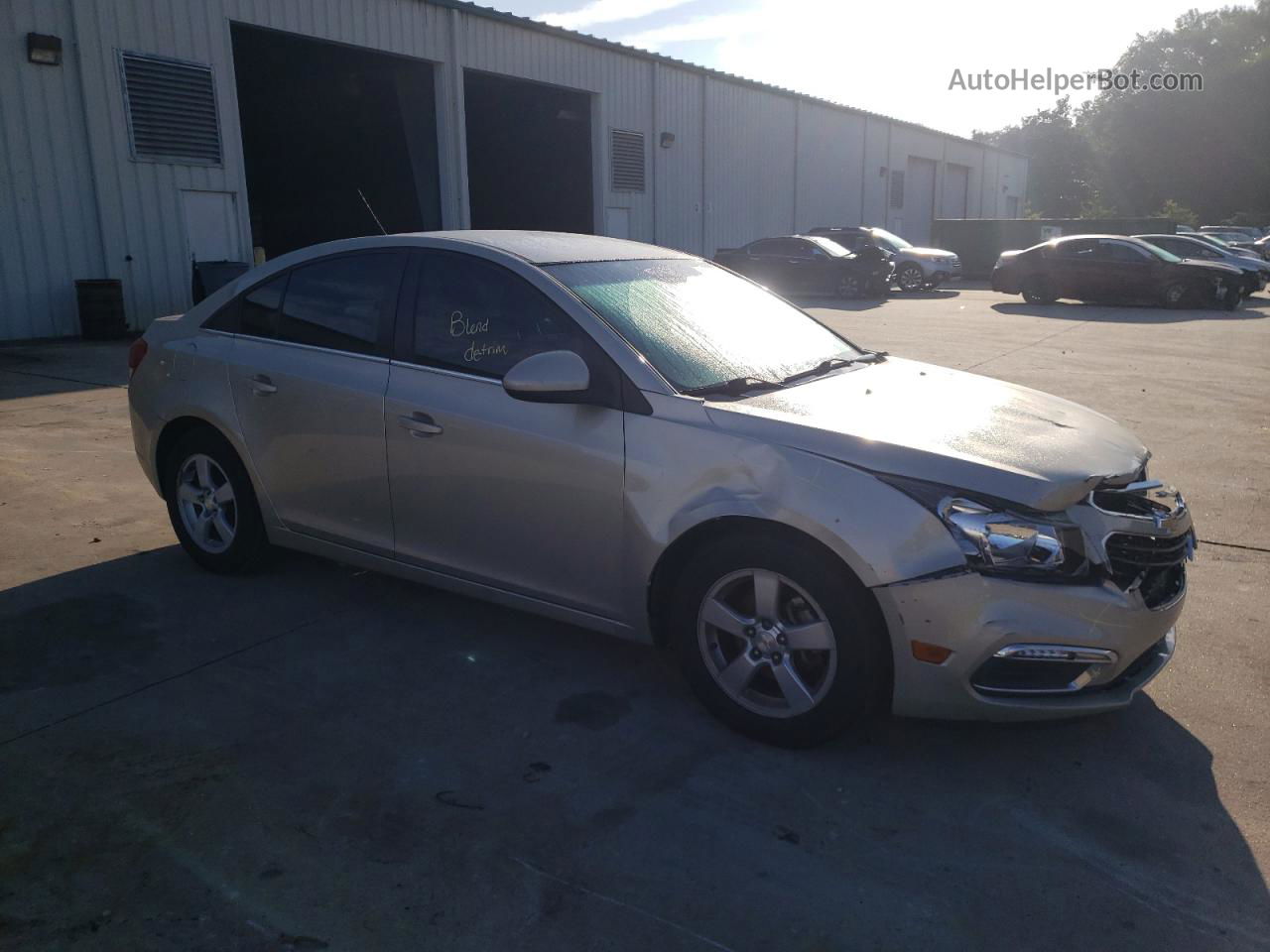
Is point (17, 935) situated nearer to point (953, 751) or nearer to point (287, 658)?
point (287, 658)

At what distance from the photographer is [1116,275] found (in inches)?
825

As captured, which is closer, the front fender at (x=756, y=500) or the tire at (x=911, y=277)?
the front fender at (x=756, y=500)

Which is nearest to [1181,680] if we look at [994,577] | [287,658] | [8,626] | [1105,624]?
[1105,624]

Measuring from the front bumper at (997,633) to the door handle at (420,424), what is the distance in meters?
1.85

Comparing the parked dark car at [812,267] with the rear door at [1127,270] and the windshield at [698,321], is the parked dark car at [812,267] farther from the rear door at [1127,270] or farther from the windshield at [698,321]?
the windshield at [698,321]

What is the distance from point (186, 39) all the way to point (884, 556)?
16.3 m

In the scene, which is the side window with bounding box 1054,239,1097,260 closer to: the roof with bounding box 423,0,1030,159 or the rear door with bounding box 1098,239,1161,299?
the rear door with bounding box 1098,239,1161,299

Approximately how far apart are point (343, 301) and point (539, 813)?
251 centimetres

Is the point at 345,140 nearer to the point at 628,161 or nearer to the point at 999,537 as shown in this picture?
the point at 628,161

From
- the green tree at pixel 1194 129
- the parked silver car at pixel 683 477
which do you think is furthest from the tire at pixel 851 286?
the green tree at pixel 1194 129

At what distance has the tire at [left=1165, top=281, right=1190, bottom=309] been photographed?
66.9 ft

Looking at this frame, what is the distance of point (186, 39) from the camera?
15.7m

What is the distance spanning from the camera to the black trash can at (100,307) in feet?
47.5

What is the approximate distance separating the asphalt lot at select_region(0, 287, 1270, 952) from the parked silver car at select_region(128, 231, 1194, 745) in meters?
0.29
